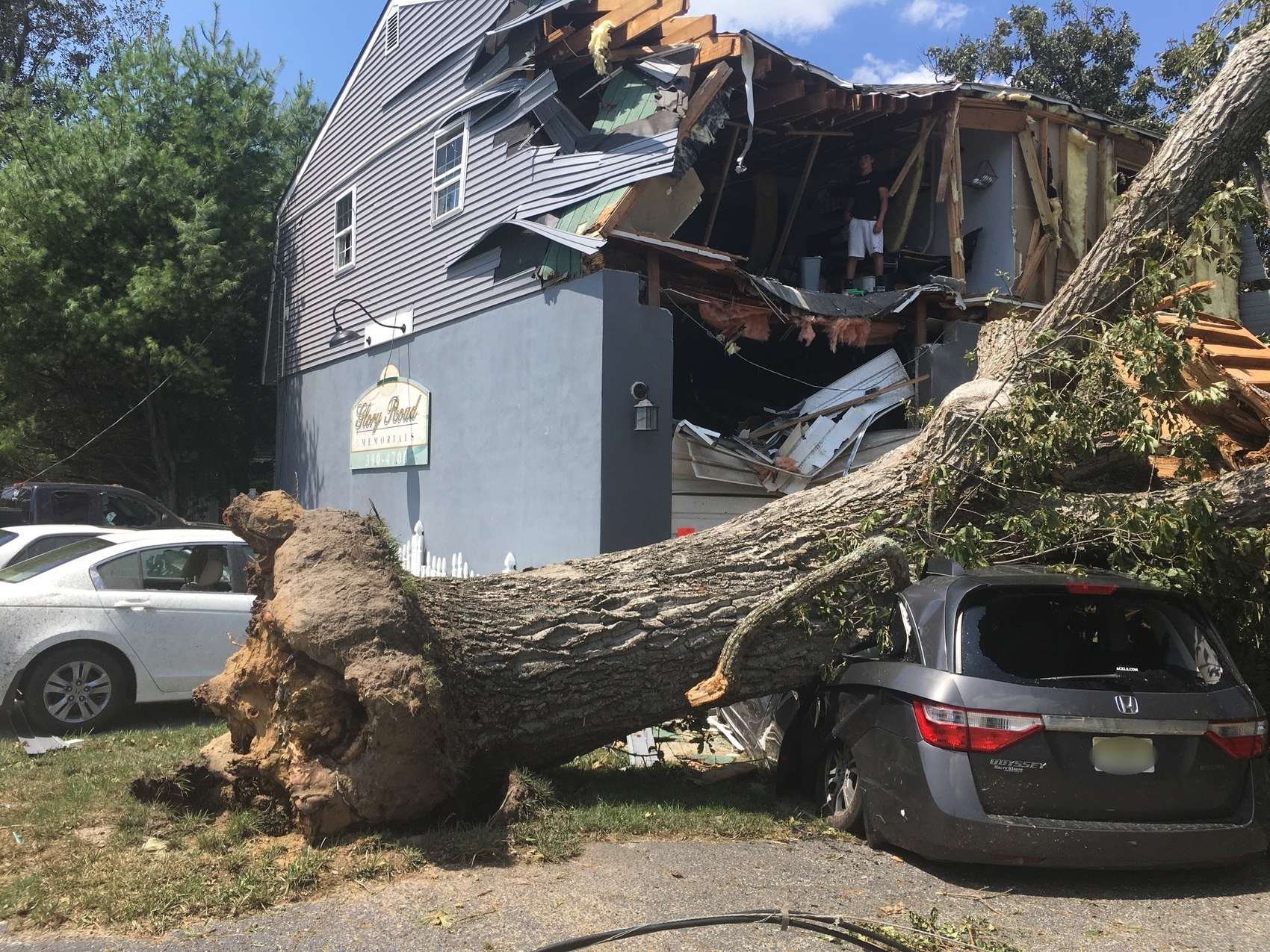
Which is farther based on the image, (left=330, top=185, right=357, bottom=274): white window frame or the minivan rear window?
(left=330, top=185, right=357, bottom=274): white window frame

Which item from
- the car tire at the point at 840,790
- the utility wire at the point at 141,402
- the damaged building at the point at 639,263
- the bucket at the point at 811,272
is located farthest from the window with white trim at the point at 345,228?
the car tire at the point at 840,790

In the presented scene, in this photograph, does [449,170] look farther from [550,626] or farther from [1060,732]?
[1060,732]

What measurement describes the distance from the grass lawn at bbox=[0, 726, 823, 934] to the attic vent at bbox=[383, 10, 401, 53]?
39.8 feet

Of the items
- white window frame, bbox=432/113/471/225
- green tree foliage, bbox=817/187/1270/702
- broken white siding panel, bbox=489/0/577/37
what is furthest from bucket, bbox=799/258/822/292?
green tree foliage, bbox=817/187/1270/702

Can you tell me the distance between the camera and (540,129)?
11.4 m

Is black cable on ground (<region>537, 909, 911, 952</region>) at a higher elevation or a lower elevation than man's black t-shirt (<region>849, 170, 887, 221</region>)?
lower

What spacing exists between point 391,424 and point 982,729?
1106cm

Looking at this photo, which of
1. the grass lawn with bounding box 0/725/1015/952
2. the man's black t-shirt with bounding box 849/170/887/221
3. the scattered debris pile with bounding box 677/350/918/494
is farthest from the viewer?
the man's black t-shirt with bounding box 849/170/887/221

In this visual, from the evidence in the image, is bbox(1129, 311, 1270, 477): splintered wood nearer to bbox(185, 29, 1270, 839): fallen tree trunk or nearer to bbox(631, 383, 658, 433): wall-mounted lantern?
bbox(185, 29, 1270, 839): fallen tree trunk

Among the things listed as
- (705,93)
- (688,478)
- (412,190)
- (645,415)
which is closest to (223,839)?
(645,415)

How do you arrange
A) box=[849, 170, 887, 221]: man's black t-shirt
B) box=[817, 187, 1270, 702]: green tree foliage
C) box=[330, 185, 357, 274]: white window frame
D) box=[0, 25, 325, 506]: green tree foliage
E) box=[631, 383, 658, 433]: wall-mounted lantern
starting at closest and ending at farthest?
box=[817, 187, 1270, 702]: green tree foliage
box=[631, 383, 658, 433]: wall-mounted lantern
box=[849, 170, 887, 221]: man's black t-shirt
box=[330, 185, 357, 274]: white window frame
box=[0, 25, 325, 506]: green tree foliage

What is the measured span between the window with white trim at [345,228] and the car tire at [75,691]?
9961 mm

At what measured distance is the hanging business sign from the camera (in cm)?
1303

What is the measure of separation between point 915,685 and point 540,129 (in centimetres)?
893
